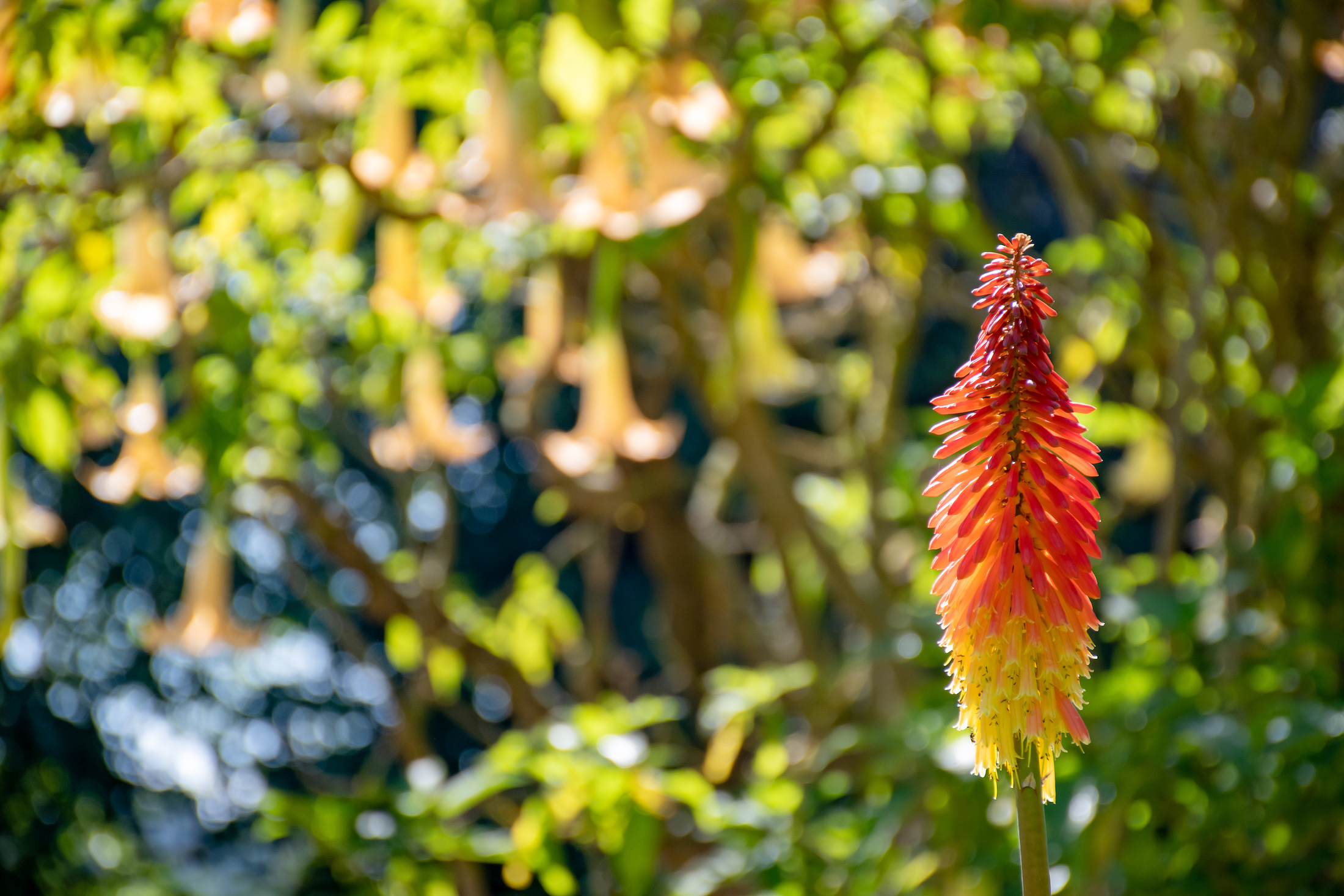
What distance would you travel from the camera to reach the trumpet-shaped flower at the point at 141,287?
1.10 metres

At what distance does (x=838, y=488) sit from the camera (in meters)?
1.93

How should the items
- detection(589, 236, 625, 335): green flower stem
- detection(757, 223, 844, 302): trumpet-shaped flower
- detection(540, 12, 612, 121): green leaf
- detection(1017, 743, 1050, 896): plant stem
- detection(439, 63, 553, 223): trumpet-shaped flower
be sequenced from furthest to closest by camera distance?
detection(757, 223, 844, 302): trumpet-shaped flower → detection(439, 63, 553, 223): trumpet-shaped flower → detection(589, 236, 625, 335): green flower stem → detection(540, 12, 612, 121): green leaf → detection(1017, 743, 1050, 896): plant stem

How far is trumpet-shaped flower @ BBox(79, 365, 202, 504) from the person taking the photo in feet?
4.33

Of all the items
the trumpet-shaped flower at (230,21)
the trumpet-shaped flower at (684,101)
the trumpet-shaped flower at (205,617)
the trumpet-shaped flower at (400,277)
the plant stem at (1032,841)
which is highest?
the plant stem at (1032,841)

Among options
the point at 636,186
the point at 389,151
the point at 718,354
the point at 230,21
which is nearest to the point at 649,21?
the point at 636,186

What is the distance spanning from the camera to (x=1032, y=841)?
0.18 m

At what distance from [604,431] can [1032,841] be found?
3.75ft

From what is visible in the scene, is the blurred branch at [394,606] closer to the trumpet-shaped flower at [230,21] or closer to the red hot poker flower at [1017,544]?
the trumpet-shaped flower at [230,21]

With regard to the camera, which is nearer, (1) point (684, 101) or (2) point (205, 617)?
(1) point (684, 101)

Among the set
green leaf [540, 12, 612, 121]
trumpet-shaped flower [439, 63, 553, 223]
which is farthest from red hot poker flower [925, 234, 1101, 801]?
trumpet-shaped flower [439, 63, 553, 223]

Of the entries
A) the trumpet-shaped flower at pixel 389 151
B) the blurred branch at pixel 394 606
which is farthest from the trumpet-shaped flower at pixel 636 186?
the blurred branch at pixel 394 606

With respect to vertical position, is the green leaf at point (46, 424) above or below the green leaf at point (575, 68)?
below

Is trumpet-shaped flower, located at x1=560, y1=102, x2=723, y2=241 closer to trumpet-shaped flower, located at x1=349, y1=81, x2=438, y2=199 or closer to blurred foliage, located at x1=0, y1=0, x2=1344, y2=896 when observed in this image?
blurred foliage, located at x1=0, y1=0, x2=1344, y2=896

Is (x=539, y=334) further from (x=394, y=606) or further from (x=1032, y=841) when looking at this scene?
(x=1032, y=841)
